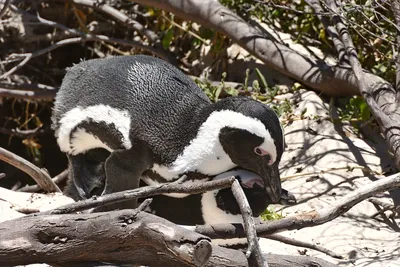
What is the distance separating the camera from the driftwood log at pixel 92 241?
151cm

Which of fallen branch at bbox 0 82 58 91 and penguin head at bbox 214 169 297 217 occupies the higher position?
penguin head at bbox 214 169 297 217

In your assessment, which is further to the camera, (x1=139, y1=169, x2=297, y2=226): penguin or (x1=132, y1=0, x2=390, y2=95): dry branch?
(x1=132, y1=0, x2=390, y2=95): dry branch

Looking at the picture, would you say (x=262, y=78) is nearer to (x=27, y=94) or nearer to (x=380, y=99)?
(x=380, y=99)

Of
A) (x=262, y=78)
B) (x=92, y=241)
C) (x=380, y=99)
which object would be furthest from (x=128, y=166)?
(x=262, y=78)

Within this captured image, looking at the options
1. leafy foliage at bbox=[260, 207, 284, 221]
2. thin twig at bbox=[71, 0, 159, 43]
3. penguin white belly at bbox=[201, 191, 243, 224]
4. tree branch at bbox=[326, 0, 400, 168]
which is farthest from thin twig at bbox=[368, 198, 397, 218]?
thin twig at bbox=[71, 0, 159, 43]

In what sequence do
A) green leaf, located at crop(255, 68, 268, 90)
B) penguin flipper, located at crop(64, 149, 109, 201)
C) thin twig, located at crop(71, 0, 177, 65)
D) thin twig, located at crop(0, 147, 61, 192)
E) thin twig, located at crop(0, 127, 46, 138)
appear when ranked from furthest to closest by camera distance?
1. thin twig, located at crop(0, 127, 46, 138)
2. thin twig, located at crop(71, 0, 177, 65)
3. green leaf, located at crop(255, 68, 268, 90)
4. thin twig, located at crop(0, 147, 61, 192)
5. penguin flipper, located at crop(64, 149, 109, 201)

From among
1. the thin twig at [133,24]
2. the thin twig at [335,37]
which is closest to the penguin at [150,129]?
the thin twig at [335,37]

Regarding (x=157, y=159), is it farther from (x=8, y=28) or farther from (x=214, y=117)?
(x=8, y=28)

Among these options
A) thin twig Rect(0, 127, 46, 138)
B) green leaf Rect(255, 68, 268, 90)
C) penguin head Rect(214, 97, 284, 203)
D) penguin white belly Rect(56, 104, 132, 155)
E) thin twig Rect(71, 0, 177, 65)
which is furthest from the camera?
thin twig Rect(0, 127, 46, 138)

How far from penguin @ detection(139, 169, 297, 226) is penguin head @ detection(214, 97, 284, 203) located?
4 centimetres

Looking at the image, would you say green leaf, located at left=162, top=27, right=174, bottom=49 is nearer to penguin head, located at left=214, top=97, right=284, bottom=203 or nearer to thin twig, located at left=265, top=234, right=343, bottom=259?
thin twig, located at left=265, top=234, right=343, bottom=259

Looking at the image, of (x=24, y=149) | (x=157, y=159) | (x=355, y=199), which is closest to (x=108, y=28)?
(x=24, y=149)

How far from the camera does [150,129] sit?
206cm

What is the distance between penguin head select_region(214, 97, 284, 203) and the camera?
188 cm
